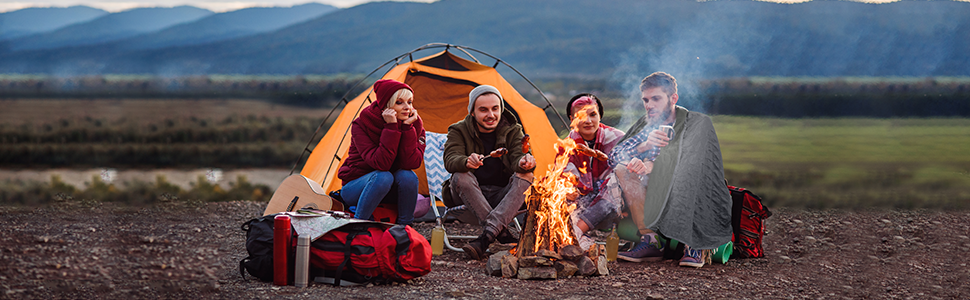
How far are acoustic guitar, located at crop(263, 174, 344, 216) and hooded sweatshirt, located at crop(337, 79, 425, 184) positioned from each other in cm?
29

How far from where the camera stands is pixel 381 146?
3795 mm

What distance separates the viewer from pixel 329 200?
3924 mm

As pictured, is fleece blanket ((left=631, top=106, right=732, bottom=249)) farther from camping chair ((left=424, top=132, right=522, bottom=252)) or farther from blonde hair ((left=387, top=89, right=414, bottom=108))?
blonde hair ((left=387, top=89, right=414, bottom=108))

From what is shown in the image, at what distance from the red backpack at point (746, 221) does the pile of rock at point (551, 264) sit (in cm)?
114

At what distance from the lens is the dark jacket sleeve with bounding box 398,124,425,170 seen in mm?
3834

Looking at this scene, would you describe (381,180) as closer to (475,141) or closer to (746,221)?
(475,141)

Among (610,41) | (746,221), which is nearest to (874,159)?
(746,221)

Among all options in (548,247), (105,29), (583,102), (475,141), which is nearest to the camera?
(548,247)

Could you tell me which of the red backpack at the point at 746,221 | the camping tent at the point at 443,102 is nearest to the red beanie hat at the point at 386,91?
the camping tent at the point at 443,102

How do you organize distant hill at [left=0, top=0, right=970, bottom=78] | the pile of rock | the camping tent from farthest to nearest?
distant hill at [left=0, top=0, right=970, bottom=78] → the camping tent → the pile of rock

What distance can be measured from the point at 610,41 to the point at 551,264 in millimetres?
70998

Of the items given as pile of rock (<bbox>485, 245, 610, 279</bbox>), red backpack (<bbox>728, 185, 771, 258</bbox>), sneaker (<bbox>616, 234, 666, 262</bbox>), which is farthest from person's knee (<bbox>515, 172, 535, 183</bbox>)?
red backpack (<bbox>728, 185, 771, 258</bbox>)

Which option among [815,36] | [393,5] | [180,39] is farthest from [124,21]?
[815,36]

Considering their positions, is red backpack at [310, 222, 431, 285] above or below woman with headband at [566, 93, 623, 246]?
below
